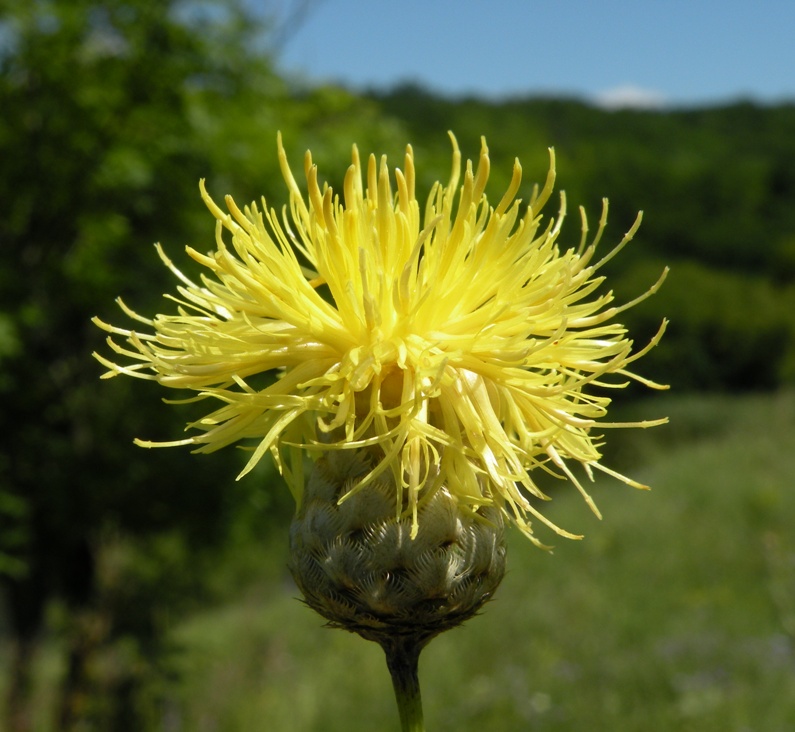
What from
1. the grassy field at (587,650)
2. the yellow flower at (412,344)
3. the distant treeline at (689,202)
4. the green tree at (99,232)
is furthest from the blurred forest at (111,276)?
the distant treeline at (689,202)

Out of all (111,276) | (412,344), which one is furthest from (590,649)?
(412,344)

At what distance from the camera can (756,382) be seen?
3966 centimetres

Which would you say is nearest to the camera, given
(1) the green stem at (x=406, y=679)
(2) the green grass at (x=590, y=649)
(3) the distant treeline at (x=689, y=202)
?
(1) the green stem at (x=406, y=679)

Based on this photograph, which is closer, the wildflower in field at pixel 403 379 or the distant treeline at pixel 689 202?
the wildflower in field at pixel 403 379

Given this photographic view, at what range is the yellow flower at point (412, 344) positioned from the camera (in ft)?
5.88

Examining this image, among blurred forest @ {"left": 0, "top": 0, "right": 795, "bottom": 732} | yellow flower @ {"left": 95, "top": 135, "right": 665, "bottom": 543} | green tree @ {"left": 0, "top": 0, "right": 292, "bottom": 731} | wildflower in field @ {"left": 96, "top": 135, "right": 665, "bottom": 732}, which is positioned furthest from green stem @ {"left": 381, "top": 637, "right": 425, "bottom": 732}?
green tree @ {"left": 0, "top": 0, "right": 292, "bottom": 731}

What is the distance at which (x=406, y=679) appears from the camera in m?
1.75

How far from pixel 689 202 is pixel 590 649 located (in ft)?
181

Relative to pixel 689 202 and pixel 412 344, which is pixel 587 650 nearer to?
pixel 412 344

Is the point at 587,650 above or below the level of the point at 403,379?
below

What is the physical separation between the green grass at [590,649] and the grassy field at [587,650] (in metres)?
0.02

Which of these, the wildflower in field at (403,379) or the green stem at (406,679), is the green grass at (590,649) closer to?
the wildflower in field at (403,379)

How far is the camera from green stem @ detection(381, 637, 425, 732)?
169 cm

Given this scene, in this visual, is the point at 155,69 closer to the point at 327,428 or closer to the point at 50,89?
the point at 50,89
